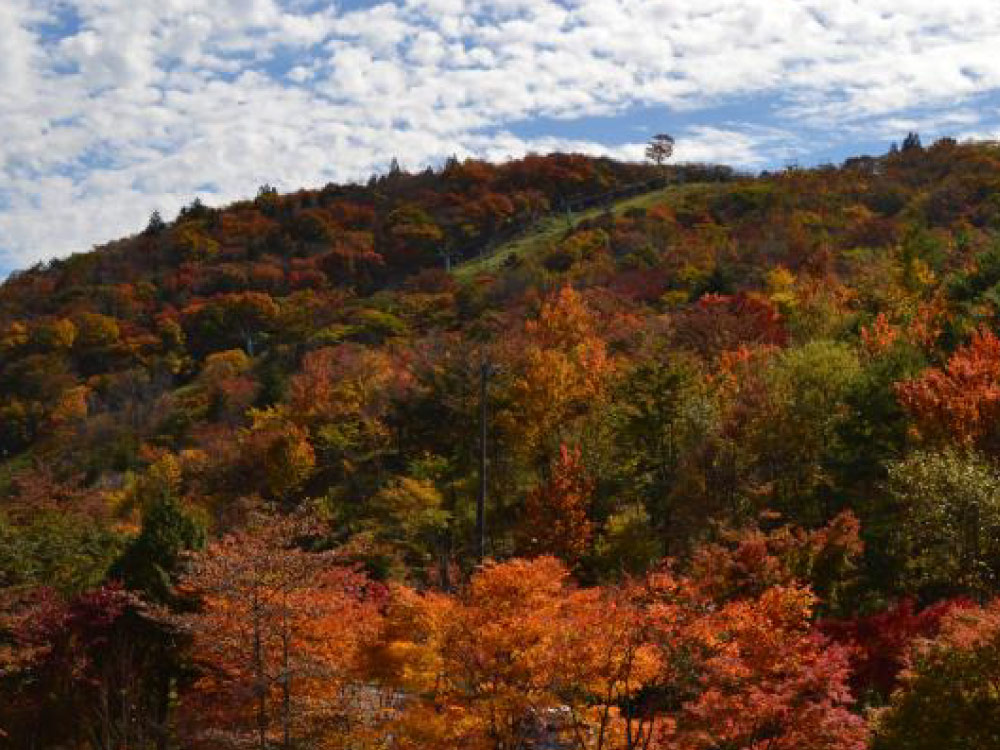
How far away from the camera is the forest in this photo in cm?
1689

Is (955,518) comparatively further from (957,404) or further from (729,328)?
(729,328)

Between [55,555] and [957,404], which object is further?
[55,555]

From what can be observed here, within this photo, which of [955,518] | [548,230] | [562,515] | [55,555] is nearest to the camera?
[955,518]

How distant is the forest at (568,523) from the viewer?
16891 millimetres

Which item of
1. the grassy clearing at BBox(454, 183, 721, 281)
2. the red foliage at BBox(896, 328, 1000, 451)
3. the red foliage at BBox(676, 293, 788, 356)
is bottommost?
the red foliage at BBox(896, 328, 1000, 451)

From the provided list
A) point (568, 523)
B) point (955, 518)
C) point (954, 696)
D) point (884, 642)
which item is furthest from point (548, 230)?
point (954, 696)

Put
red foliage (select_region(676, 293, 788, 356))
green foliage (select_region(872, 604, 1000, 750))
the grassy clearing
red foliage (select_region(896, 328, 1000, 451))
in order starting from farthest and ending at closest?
1. the grassy clearing
2. red foliage (select_region(676, 293, 788, 356))
3. red foliage (select_region(896, 328, 1000, 451))
4. green foliage (select_region(872, 604, 1000, 750))

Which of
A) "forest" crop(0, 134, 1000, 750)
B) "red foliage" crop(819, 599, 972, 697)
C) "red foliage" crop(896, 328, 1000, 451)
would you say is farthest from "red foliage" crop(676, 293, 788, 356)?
"red foliage" crop(819, 599, 972, 697)

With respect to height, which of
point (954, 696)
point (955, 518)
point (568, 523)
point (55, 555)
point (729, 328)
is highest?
point (729, 328)

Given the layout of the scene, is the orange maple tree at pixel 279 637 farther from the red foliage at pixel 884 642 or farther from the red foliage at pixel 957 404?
the red foliage at pixel 957 404

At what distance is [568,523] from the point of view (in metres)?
Result: 32.4

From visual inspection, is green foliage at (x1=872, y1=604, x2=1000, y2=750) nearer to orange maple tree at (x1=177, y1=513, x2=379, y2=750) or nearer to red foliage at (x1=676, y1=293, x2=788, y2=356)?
orange maple tree at (x1=177, y1=513, x2=379, y2=750)

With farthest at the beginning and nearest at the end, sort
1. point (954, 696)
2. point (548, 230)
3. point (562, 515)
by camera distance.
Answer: point (548, 230), point (562, 515), point (954, 696)

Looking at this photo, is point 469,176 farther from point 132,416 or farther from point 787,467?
point 787,467
